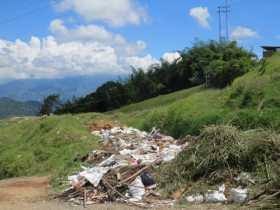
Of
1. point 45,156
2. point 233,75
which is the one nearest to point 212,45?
point 233,75

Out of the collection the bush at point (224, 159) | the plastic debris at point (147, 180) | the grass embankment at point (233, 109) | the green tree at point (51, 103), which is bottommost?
the plastic debris at point (147, 180)

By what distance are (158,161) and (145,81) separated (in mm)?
54687

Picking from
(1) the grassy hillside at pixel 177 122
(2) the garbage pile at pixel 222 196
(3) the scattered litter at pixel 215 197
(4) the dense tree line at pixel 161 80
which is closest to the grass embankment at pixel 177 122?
(1) the grassy hillside at pixel 177 122

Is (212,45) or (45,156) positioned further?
(212,45)

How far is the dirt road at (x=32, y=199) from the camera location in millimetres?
12495

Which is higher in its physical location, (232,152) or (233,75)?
(233,75)

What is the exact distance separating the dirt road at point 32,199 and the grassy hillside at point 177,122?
49.6 inches

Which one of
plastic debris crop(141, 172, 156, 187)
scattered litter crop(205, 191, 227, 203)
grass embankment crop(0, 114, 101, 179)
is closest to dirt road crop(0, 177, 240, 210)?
scattered litter crop(205, 191, 227, 203)

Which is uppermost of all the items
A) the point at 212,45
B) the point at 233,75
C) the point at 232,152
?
Result: the point at 212,45

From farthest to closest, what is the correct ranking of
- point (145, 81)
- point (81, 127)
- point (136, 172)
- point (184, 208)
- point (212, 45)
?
point (145, 81)
point (212, 45)
point (81, 127)
point (136, 172)
point (184, 208)

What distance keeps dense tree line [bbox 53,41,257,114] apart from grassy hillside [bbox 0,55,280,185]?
28182 mm

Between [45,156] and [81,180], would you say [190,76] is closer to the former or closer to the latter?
[45,156]

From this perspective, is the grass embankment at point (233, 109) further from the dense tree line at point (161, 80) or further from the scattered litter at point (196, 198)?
the dense tree line at point (161, 80)

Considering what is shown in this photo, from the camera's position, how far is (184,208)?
38.7 ft
